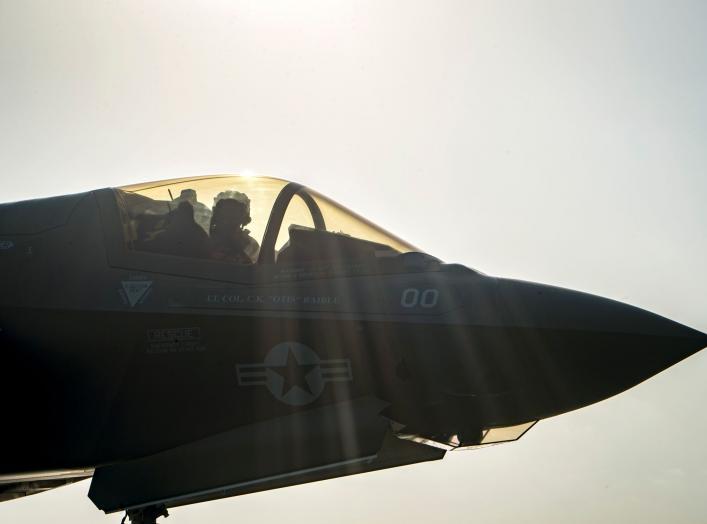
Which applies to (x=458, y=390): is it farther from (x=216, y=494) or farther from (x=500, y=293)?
(x=216, y=494)

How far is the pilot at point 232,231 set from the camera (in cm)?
735

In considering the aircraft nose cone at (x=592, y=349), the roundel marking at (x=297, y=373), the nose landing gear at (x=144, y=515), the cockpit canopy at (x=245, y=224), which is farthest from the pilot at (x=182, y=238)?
the aircraft nose cone at (x=592, y=349)

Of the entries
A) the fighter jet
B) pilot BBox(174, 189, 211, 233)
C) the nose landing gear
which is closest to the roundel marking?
the fighter jet

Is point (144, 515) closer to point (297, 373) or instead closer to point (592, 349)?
point (297, 373)

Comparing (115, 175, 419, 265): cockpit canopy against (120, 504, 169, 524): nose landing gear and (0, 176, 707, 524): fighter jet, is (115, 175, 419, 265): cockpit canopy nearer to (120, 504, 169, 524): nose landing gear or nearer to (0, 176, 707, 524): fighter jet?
(0, 176, 707, 524): fighter jet

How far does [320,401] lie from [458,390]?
1061 mm

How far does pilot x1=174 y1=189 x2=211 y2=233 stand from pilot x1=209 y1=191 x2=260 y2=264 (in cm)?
5

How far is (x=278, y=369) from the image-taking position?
22.4 feet

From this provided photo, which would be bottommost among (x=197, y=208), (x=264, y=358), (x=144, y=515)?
(x=144, y=515)

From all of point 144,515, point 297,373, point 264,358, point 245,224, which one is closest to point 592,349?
point 297,373

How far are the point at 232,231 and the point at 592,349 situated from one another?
121 inches

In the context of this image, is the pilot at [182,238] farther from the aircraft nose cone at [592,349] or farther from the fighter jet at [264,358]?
the aircraft nose cone at [592,349]

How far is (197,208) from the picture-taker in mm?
7684

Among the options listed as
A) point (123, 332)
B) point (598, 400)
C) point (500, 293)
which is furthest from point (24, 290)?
point (598, 400)
